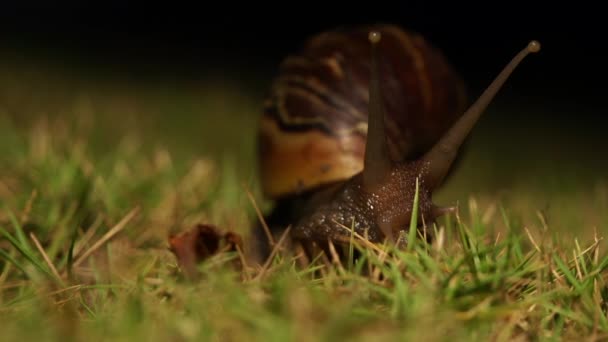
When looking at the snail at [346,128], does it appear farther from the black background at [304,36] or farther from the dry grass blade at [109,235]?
the black background at [304,36]

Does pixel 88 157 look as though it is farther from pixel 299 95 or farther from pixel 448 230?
pixel 448 230

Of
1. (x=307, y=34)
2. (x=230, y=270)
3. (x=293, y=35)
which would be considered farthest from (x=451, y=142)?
(x=293, y=35)

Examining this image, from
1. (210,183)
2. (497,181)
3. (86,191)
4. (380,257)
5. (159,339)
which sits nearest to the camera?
(159,339)

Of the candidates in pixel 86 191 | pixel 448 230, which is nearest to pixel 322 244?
pixel 448 230

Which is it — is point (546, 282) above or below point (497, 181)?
above

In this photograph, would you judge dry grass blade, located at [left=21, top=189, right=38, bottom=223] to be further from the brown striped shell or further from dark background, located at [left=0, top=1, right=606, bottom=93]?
dark background, located at [left=0, top=1, right=606, bottom=93]

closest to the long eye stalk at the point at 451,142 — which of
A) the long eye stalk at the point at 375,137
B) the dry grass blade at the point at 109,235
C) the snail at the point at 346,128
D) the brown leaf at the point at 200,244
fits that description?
the snail at the point at 346,128

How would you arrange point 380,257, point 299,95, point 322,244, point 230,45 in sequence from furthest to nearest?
1. point 230,45
2. point 299,95
3. point 322,244
4. point 380,257

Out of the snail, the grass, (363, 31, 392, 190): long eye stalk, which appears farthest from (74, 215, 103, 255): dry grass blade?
(363, 31, 392, 190): long eye stalk
